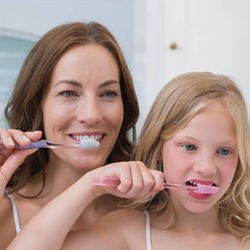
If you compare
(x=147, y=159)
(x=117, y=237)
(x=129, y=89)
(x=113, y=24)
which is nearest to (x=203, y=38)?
(x=113, y=24)

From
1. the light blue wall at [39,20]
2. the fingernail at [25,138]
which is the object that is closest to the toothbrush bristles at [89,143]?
the fingernail at [25,138]

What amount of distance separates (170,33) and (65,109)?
2.84ft

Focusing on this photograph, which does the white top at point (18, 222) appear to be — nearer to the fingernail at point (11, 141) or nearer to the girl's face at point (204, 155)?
the girl's face at point (204, 155)

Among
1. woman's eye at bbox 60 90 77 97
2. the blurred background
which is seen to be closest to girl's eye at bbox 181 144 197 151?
woman's eye at bbox 60 90 77 97

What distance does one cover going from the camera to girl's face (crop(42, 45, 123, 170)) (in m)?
0.95

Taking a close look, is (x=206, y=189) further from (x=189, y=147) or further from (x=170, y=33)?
(x=170, y=33)

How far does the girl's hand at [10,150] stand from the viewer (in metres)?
0.82

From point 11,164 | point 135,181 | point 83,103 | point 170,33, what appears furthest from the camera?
point 170,33

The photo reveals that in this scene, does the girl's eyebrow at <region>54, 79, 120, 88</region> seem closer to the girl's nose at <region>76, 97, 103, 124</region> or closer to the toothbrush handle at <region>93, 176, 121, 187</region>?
the girl's nose at <region>76, 97, 103, 124</region>

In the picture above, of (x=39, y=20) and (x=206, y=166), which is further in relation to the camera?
(x=39, y=20)

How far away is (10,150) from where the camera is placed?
872 millimetres

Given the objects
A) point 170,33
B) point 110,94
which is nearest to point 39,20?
point 170,33

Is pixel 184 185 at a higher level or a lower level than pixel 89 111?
lower

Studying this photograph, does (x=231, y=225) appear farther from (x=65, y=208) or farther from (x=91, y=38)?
(x=91, y=38)
